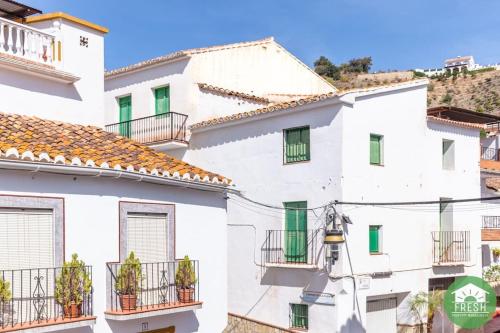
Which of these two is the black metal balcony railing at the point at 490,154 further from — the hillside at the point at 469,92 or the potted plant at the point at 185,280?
the hillside at the point at 469,92

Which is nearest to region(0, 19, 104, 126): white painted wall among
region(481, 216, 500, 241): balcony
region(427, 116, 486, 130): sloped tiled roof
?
region(427, 116, 486, 130): sloped tiled roof

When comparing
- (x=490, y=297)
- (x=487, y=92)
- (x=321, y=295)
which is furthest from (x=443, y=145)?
(x=487, y=92)

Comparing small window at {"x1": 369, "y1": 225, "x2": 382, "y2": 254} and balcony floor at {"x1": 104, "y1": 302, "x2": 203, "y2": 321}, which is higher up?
small window at {"x1": 369, "y1": 225, "x2": 382, "y2": 254}

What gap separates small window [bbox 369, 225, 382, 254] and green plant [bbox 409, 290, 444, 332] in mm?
2216

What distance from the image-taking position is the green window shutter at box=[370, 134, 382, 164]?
18.2m

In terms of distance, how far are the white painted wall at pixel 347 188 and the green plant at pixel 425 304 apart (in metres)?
0.24

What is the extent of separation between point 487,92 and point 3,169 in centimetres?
6079

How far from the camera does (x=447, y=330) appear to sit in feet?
67.0

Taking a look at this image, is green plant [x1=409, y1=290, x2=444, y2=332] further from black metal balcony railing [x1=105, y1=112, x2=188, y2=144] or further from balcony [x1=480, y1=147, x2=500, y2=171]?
black metal balcony railing [x1=105, y1=112, x2=188, y2=144]

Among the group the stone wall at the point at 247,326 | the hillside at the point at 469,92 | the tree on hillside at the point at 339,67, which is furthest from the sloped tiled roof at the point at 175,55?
the tree on hillside at the point at 339,67

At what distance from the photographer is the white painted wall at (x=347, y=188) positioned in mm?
17312

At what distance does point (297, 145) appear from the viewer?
60.0ft

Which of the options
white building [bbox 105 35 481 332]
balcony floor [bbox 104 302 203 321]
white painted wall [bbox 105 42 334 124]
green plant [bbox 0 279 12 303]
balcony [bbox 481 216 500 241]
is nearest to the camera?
green plant [bbox 0 279 12 303]

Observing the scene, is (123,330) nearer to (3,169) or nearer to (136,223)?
(136,223)
